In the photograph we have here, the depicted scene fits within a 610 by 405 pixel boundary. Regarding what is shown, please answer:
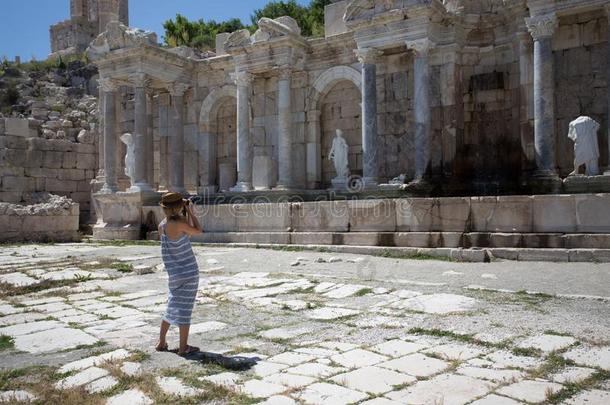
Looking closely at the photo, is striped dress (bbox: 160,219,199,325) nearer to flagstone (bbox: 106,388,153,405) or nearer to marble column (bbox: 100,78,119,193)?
flagstone (bbox: 106,388,153,405)

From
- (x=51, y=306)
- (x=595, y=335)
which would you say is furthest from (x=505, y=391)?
(x=51, y=306)

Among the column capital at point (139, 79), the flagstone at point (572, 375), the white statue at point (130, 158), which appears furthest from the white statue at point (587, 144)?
the white statue at point (130, 158)

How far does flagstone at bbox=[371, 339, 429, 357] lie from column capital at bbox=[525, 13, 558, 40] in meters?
10.7

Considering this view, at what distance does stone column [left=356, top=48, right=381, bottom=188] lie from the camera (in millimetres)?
14984

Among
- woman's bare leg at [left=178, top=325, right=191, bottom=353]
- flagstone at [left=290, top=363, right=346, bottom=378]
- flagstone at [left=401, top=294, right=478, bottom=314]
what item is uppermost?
woman's bare leg at [left=178, top=325, right=191, bottom=353]

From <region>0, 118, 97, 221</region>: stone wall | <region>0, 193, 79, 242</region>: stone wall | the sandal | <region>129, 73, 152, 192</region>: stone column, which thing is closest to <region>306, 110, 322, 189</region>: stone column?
<region>129, 73, 152, 192</region>: stone column

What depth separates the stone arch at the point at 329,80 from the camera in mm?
17016

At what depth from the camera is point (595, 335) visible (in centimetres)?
456

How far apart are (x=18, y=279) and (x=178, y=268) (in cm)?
538

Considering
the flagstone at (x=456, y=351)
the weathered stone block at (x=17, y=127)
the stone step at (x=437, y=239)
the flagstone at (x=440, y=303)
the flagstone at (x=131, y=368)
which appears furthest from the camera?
the weathered stone block at (x=17, y=127)

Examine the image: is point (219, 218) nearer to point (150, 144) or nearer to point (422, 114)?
point (422, 114)

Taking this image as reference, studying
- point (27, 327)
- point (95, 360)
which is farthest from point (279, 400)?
point (27, 327)

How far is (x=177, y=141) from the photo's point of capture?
1984cm

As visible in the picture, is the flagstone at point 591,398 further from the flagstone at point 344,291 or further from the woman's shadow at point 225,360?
the flagstone at point 344,291
